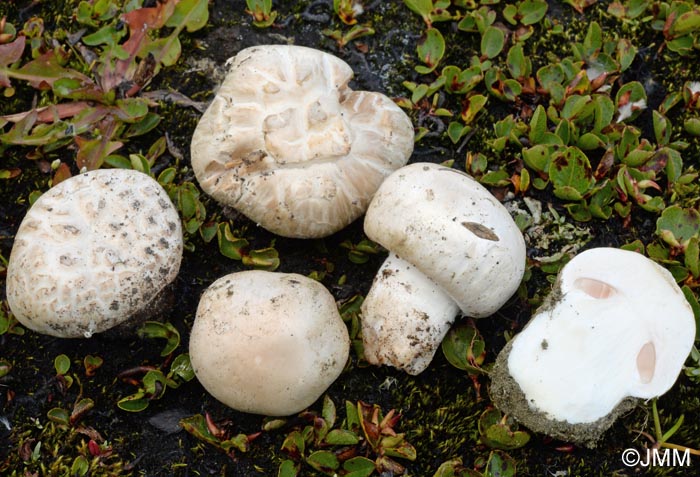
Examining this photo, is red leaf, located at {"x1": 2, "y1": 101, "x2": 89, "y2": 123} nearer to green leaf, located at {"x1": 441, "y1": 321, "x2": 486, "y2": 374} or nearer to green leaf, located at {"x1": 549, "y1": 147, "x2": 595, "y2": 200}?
green leaf, located at {"x1": 441, "y1": 321, "x2": 486, "y2": 374}

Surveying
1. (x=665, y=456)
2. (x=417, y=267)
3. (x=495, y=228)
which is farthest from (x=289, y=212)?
(x=665, y=456)

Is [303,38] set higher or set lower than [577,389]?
higher

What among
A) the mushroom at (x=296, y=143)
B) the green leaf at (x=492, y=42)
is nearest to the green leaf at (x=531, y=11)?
the green leaf at (x=492, y=42)

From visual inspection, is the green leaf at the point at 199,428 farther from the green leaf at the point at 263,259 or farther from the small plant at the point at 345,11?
the small plant at the point at 345,11

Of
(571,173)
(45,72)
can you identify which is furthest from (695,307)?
(45,72)

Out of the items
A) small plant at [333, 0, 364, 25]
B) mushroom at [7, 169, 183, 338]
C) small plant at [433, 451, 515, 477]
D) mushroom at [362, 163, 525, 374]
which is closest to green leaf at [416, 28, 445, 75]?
small plant at [333, 0, 364, 25]

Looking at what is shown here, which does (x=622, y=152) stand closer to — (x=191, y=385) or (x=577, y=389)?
(x=577, y=389)
